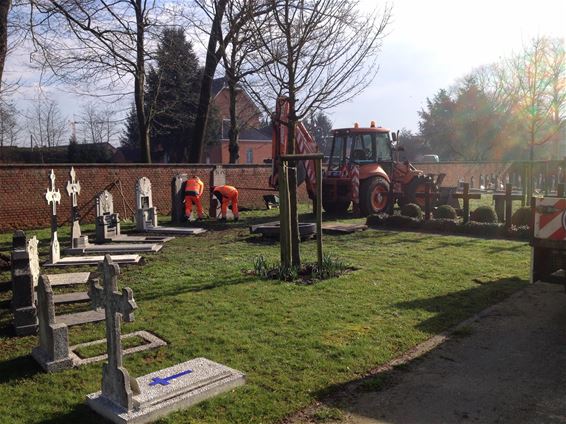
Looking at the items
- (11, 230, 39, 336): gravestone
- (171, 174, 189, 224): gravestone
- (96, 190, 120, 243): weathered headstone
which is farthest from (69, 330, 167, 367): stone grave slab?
(171, 174, 189, 224): gravestone

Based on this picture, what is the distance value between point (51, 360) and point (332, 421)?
259 centimetres

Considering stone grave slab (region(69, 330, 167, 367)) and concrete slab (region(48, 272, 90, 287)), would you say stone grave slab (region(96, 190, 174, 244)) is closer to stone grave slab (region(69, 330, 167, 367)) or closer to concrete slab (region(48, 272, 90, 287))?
concrete slab (region(48, 272, 90, 287))

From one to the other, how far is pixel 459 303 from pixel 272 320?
2.57 metres

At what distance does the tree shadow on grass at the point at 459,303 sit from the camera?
6312mm

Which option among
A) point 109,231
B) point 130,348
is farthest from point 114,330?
point 109,231

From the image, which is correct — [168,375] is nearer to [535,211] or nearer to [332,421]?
[332,421]

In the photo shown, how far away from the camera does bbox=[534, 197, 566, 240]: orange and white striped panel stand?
21.1 feet

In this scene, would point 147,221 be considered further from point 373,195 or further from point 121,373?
point 121,373

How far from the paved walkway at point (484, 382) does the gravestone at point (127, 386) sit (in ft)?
3.97

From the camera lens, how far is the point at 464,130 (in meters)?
50.6

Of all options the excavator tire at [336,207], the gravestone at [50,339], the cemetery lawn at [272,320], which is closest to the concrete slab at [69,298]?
the cemetery lawn at [272,320]

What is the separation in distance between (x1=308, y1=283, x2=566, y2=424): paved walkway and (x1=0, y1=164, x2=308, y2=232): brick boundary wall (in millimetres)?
12697

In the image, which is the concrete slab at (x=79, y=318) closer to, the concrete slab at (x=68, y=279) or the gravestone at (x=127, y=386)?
the concrete slab at (x=68, y=279)

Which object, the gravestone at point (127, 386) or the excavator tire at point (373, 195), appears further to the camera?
the excavator tire at point (373, 195)
